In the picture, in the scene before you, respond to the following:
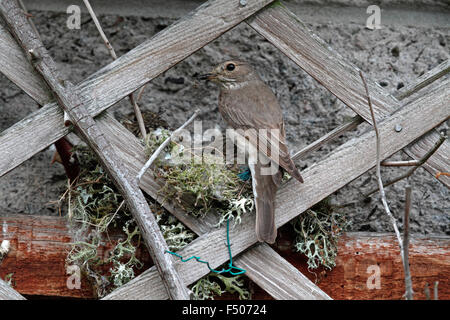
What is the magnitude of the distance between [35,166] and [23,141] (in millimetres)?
933

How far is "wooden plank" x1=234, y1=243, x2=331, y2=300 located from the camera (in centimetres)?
296

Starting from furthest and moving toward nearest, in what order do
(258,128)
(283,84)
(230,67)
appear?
(283,84)
(230,67)
(258,128)

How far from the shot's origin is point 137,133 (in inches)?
140

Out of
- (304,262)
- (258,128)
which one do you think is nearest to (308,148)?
(258,128)

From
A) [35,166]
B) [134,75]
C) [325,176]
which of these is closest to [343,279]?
[325,176]

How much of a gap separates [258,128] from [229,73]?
1.62ft

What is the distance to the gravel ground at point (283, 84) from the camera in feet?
12.2

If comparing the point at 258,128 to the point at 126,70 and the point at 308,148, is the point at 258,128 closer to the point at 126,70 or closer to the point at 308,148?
the point at 308,148

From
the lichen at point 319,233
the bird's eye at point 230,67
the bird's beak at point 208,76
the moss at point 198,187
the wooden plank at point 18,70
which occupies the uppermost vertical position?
the bird's eye at point 230,67

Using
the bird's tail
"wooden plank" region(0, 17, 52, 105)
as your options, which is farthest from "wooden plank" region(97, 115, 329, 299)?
"wooden plank" region(0, 17, 52, 105)

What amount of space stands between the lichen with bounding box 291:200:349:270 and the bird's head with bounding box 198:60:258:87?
951 mm

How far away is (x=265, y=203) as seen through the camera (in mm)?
2961

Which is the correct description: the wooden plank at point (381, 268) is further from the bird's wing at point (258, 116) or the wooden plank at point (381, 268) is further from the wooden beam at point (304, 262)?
the bird's wing at point (258, 116)

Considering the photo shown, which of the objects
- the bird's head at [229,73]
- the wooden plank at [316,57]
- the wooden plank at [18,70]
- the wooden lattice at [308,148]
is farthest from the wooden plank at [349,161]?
the wooden plank at [18,70]
